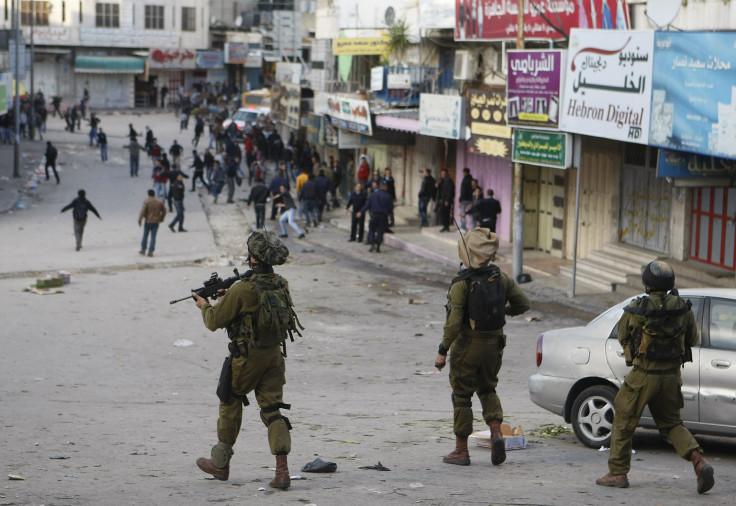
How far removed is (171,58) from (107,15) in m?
4.83

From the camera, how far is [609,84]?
60.3 ft

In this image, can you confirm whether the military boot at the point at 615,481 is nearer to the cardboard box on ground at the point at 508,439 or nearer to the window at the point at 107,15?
the cardboard box on ground at the point at 508,439

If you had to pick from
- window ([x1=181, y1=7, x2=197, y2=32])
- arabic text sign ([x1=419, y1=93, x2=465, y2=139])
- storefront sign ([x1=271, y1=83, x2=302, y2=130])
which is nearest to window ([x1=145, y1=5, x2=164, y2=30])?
window ([x1=181, y1=7, x2=197, y2=32])

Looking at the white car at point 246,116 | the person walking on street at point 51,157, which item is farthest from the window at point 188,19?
the person walking on street at point 51,157

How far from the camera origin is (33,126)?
4841 centimetres

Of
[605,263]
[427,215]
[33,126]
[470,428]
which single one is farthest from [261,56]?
[470,428]

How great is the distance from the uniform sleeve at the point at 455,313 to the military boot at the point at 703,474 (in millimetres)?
1714

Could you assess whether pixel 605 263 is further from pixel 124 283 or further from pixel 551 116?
pixel 124 283

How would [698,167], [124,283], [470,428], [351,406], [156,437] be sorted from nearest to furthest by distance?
[470,428], [156,437], [351,406], [698,167], [124,283]

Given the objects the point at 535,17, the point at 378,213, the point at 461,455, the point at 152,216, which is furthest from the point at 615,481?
the point at 378,213

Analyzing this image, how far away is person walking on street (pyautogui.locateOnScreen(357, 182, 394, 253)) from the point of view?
25.0 meters

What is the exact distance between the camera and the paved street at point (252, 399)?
23.6 feet

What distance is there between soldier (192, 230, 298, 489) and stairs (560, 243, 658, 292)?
43.4 feet

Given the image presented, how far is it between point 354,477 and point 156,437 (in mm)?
2574
